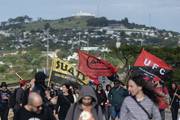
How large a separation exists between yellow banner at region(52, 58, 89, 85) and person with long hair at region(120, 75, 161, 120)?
1024 cm

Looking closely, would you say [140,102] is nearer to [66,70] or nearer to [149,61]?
[66,70]

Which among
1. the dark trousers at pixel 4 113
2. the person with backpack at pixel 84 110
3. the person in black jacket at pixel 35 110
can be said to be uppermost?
the person in black jacket at pixel 35 110

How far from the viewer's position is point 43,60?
115m

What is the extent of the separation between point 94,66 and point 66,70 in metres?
4.54

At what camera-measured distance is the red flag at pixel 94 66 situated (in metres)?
24.9

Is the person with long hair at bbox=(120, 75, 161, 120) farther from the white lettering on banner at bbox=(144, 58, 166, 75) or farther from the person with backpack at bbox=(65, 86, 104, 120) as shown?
the white lettering on banner at bbox=(144, 58, 166, 75)

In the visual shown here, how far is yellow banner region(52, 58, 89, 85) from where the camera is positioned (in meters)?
20.3

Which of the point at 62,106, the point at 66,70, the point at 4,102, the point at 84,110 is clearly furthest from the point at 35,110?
the point at 4,102

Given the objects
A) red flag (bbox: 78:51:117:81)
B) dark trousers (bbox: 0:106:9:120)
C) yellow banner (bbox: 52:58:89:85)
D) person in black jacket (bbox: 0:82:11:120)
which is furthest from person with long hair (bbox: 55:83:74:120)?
red flag (bbox: 78:51:117:81)

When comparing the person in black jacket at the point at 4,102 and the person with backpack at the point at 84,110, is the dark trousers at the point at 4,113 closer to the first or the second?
the person in black jacket at the point at 4,102

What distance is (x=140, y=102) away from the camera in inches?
386

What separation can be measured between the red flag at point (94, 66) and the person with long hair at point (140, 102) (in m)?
14.7

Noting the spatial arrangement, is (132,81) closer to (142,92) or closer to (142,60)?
(142,92)

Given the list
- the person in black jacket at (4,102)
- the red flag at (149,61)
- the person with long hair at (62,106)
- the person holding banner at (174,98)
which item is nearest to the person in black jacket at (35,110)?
the person with long hair at (62,106)
